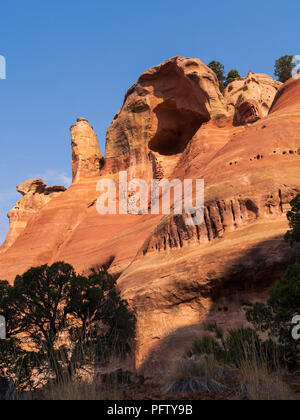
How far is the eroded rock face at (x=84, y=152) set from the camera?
4309cm

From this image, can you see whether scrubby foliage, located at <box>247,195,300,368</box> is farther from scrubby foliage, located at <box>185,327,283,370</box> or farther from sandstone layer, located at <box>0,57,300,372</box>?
sandstone layer, located at <box>0,57,300,372</box>

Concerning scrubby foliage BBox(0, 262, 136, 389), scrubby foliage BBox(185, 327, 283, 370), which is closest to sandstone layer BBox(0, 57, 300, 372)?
scrubby foliage BBox(0, 262, 136, 389)

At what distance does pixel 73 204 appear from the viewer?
125ft

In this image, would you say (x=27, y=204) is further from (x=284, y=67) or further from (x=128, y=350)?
(x=284, y=67)

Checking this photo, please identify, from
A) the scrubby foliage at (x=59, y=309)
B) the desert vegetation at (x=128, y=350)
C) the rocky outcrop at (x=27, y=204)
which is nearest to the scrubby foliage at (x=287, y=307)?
the desert vegetation at (x=128, y=350)

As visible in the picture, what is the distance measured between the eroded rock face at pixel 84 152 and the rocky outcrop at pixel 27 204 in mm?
3841

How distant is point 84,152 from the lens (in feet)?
145

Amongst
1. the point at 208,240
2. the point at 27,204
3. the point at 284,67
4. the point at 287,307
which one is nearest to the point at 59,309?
the point at 208,240

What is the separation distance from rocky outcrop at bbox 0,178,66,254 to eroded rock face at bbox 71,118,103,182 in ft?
12.6

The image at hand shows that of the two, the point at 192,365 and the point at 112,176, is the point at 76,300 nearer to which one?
the point at 192,365
